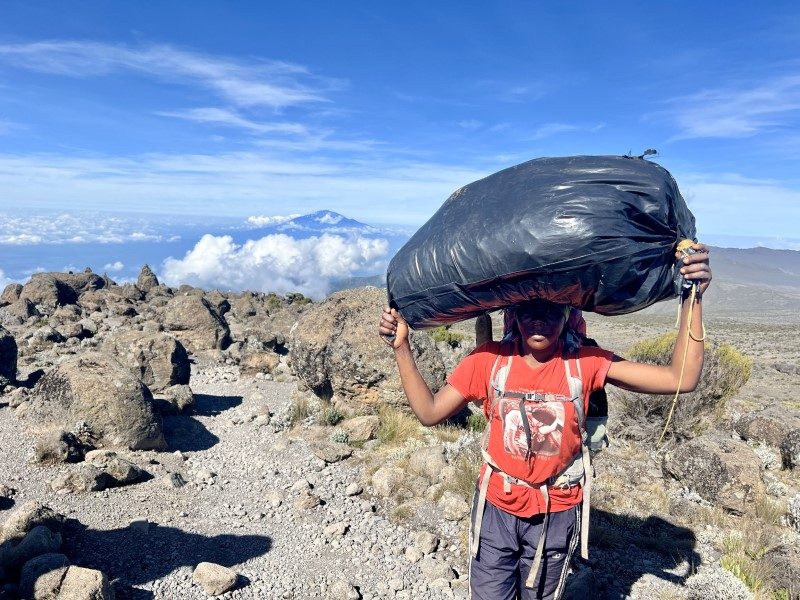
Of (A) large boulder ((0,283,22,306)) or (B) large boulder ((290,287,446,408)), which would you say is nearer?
(B) large boulder ((290,287,446,408))

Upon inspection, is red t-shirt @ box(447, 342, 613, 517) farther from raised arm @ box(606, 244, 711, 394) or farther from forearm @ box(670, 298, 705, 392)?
forearm @ box(670, 298, 705, 392)

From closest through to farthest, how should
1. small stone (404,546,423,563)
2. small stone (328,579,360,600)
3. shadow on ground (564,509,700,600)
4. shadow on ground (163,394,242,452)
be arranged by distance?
shadow on ground (564,509,700,600) < small stone (328,579,360,600) < small stone (404,546,423,563) < shadow on ground (163,394,242,452)

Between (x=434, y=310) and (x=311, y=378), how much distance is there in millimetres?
6843

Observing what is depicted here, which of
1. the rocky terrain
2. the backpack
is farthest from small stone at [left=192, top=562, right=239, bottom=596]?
the backpack

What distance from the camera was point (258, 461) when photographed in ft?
25.1

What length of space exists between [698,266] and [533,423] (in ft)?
3.43

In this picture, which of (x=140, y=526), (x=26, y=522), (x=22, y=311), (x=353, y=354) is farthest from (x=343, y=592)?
(x=22, y=311)

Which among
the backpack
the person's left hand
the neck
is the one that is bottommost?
the backpack

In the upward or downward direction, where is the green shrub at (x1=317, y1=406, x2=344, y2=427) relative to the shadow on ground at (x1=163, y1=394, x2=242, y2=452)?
upward

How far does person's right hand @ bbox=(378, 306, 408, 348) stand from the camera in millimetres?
2971

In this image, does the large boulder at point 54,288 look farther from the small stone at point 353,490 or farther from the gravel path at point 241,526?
the small stone at point 353,490

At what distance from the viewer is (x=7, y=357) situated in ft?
36.3

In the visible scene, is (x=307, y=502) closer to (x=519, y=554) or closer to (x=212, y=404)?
(x=519, y=554)

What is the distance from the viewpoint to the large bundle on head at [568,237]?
2.46 meters
